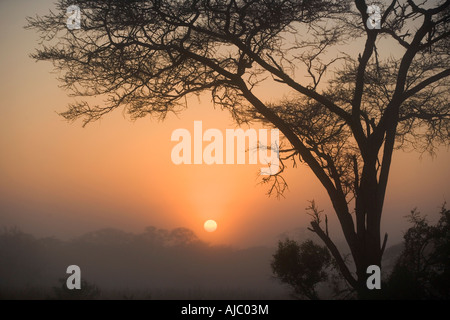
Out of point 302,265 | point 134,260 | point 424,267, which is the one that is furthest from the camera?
point 134,260

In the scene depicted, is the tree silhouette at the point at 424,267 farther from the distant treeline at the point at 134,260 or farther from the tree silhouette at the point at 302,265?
the distant treeline at the point at 134,260

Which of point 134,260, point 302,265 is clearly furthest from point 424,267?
point 134,260

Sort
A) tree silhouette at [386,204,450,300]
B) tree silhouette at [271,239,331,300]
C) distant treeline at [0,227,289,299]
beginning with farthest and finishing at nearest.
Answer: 1. distant treeline at [0,227,289,299]
2. tree silhouette at [271,239,331,300]
3. tree silhouette at [386,204,450,300]

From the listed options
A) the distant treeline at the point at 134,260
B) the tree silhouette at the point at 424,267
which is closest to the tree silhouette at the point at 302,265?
the tree silhouette at the point at 424,267

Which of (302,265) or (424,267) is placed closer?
(424,267)

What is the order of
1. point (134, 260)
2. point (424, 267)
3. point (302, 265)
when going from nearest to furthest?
point (424, 267), point (302, 265), point (134, 260)

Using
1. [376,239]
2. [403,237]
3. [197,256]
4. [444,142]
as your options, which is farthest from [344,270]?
[197,256]

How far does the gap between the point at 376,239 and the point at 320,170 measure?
1.55 m

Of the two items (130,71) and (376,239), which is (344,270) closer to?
(376,239)

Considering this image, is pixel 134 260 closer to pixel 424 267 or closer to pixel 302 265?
pixel 302 265

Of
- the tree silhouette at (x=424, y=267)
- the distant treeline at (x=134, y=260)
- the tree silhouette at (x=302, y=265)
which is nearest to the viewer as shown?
the tree silhouette at (x=424, y=267)

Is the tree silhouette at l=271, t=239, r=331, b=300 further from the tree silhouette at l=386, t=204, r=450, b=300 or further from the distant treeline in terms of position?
the distant treeline

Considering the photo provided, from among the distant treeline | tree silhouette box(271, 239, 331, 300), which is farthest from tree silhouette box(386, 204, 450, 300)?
the distant treeline

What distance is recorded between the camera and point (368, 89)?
38.6 ft
